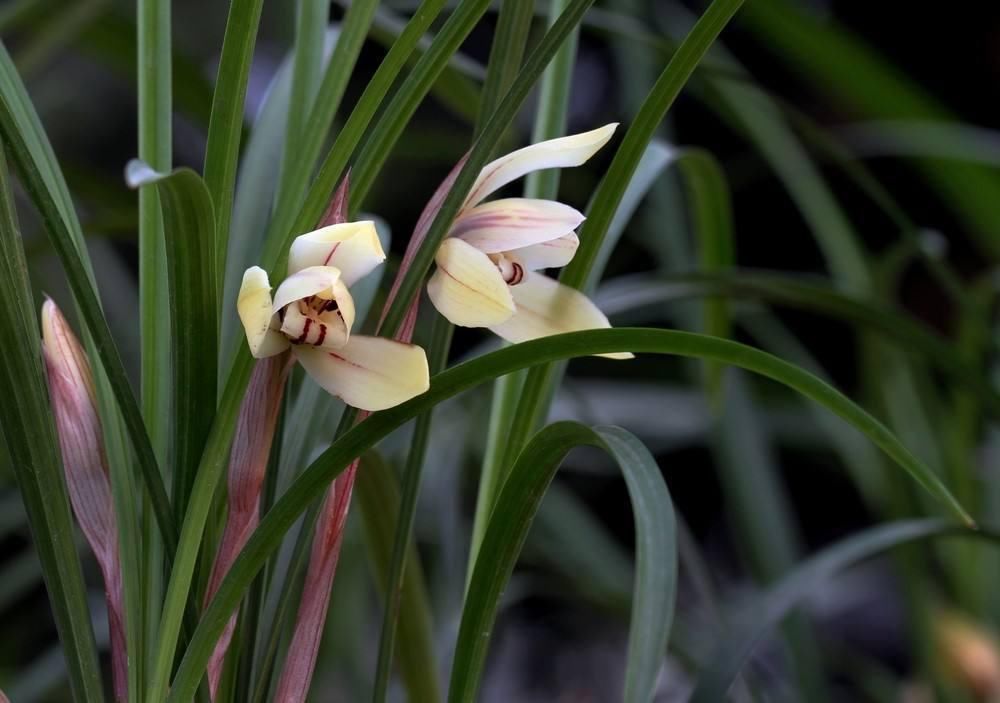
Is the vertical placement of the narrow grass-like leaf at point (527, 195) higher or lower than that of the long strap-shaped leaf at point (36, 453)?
higher

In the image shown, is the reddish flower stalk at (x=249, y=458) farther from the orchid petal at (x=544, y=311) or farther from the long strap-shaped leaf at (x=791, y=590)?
the long strap-shaped leaf at (x=791, y=590)

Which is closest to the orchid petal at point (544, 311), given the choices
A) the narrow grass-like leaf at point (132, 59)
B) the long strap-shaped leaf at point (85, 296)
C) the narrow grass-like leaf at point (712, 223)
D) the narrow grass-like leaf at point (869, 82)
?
the long strap-shaped leaf at point (85, 296)

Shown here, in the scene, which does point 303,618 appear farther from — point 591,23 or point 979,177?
point 979,177

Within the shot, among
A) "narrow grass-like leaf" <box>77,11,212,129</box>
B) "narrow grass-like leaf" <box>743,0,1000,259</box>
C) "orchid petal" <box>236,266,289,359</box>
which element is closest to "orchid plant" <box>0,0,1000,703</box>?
"orchid petal" <box>236,266,289,359</box>

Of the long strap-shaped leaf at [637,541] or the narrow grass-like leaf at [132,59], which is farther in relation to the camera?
the narrow grass-like leaf at [132,59]

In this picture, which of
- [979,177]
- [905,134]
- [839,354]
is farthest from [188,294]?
[839,354]

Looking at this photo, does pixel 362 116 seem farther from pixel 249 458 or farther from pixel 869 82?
pixel 869 82

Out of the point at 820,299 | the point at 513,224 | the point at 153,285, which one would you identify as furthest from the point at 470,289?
the point at 820,299
